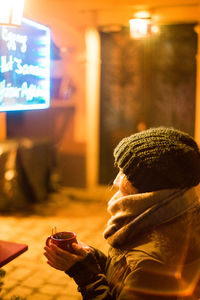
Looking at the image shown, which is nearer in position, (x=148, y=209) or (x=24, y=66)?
(x=148, y=209)

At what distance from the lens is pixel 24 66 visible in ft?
9.32

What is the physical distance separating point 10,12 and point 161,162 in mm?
1317

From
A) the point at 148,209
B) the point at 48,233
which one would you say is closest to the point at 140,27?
the point at 48,233

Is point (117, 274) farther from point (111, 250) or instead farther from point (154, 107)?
point (154, 107)

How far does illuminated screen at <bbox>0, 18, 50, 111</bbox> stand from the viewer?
2674 millimetres

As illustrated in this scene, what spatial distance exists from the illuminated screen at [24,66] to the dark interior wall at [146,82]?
4842mm

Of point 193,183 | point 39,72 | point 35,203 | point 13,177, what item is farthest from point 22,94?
point 35,203

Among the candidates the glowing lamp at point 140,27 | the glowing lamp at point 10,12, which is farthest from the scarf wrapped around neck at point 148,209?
the glowing lamp at point 140,27

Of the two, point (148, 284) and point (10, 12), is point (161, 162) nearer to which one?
point (148, 284)

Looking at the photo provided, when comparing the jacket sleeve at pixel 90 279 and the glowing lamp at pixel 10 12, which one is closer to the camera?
the jacket sleeve at pixel 90 279

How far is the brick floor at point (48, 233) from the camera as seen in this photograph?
430 cm

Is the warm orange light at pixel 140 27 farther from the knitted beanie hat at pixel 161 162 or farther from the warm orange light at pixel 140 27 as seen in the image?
the knitted beanie hat at pixel 161 162

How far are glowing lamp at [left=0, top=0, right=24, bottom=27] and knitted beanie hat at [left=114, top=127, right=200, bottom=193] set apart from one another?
1114 mm

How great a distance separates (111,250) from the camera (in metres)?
1.99
